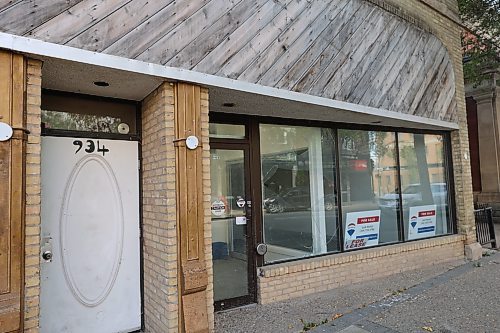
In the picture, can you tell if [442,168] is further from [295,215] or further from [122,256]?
[122,256]

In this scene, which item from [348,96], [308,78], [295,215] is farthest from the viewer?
[295,215]

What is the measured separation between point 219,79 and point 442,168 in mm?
6386

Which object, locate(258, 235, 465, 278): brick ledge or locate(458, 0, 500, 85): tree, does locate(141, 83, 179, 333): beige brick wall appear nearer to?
locate(258, 235, 465, 278): brick ledge

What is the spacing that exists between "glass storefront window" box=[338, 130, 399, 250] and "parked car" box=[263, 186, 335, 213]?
0.35 metres

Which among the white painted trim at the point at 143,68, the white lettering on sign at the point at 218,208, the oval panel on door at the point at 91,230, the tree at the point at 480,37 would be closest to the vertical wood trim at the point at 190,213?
the white painted trim at the point at 143,68

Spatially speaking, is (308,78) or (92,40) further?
(308,78)

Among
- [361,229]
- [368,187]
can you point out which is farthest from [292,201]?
[368,187]

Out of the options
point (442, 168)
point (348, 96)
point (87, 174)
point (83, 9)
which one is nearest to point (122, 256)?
point (87, 174)

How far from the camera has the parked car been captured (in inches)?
222

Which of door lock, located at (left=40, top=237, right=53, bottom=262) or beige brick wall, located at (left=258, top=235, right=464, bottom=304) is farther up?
door lock, located at (left=40, top=237, right=53, bottom=262)

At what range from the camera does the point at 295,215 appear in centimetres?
596

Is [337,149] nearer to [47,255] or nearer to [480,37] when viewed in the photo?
[47,255]

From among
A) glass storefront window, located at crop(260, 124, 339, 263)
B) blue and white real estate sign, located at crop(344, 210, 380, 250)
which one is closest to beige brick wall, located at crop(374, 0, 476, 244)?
blue and white real estate sign, located at crop(344, 210, 380, 250)

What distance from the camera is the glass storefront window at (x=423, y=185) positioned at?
7465 mm
